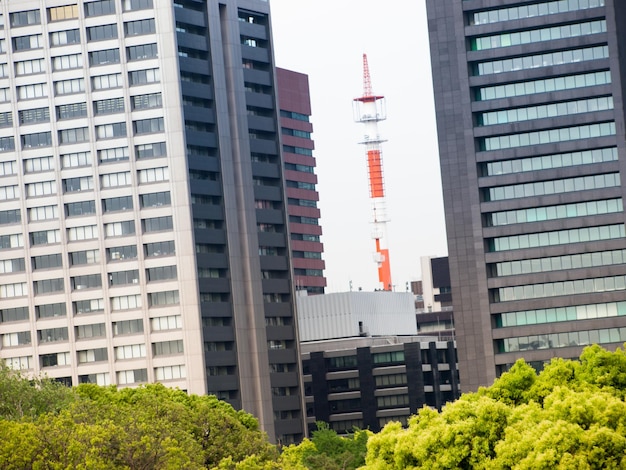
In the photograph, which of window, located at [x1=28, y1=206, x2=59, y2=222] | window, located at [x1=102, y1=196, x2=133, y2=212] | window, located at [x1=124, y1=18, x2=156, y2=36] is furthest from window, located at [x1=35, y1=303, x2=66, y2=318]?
window, located at [x1=124, y1=18, x2=156, y2=36]

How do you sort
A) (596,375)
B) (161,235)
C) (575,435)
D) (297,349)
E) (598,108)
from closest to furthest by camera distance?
(575,435)
(596,375)
(598,108)
(161,235)
(297,349)

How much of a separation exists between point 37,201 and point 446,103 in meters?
54.8

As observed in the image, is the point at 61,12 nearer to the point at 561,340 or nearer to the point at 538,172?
the point at 538,172

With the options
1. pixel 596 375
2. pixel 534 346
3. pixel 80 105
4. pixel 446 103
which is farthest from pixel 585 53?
pixel 596 375

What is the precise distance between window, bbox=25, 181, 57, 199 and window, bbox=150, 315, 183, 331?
70.4 feet

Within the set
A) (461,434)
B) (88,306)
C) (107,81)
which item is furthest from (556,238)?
(461,434)

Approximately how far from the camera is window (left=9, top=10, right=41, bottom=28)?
18581 cm

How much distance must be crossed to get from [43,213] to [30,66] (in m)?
19.1

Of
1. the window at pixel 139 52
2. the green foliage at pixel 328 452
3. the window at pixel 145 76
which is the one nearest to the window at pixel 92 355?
the green foliage at pixel 328 452

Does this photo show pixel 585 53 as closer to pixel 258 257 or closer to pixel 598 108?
pixel 598 108

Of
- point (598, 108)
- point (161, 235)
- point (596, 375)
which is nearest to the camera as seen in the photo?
point (596, 375)

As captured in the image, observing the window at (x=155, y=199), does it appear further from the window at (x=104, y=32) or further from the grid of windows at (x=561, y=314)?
the grid of windows at (x=561, y=314)

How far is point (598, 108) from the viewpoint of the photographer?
539 feet

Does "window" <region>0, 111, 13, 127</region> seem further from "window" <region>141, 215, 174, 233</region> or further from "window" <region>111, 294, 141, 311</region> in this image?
"window" <region>111, 294, 141, 311</region>
